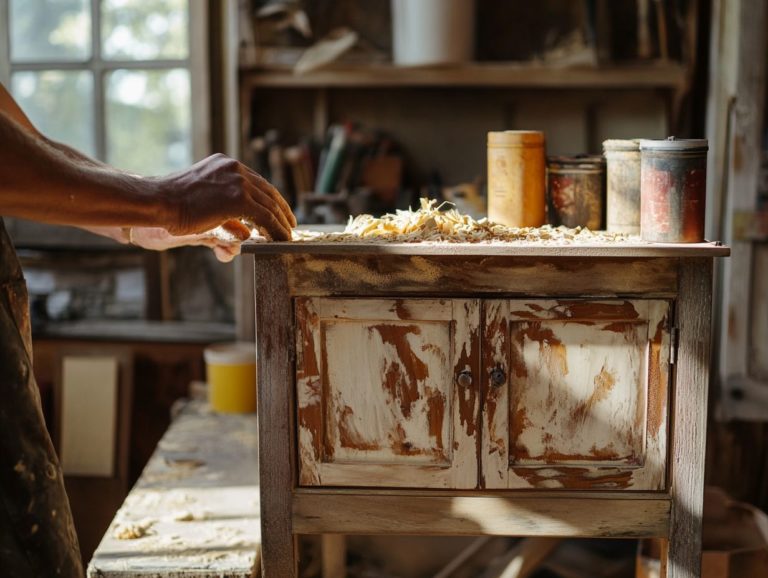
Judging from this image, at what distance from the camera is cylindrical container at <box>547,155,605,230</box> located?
7.80 feet

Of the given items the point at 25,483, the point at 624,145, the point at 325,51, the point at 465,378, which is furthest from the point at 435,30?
the point at 25,483

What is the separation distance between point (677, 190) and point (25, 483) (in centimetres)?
138

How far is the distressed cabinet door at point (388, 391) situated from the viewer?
2.17 meters

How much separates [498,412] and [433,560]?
1470 millimetres

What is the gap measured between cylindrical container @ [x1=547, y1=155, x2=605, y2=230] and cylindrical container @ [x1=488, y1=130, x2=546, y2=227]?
0.04 metres

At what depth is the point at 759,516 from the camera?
311cm

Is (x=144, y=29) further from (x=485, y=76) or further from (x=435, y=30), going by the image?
(x=485, y=76)

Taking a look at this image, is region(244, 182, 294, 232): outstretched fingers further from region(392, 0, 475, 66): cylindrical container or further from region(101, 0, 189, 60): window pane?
region(101, 0, 189, 60): window pane

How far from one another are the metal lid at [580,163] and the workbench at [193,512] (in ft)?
3.87

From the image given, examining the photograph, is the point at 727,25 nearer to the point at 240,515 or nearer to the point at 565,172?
the point at 565,172

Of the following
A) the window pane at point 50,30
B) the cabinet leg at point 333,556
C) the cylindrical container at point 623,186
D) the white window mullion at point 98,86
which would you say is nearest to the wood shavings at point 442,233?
the cylindrical container at point 623,186

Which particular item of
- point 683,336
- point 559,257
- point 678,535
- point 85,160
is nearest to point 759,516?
point 678,535

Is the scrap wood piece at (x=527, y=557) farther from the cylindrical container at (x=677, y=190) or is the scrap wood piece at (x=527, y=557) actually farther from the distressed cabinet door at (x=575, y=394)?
the cylindrical container at (x=677, y=190)

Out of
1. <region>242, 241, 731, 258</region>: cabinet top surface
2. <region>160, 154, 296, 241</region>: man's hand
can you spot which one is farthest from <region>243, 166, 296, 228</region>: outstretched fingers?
<region>242, 241, 731, 258</region>: cabinet top surface
